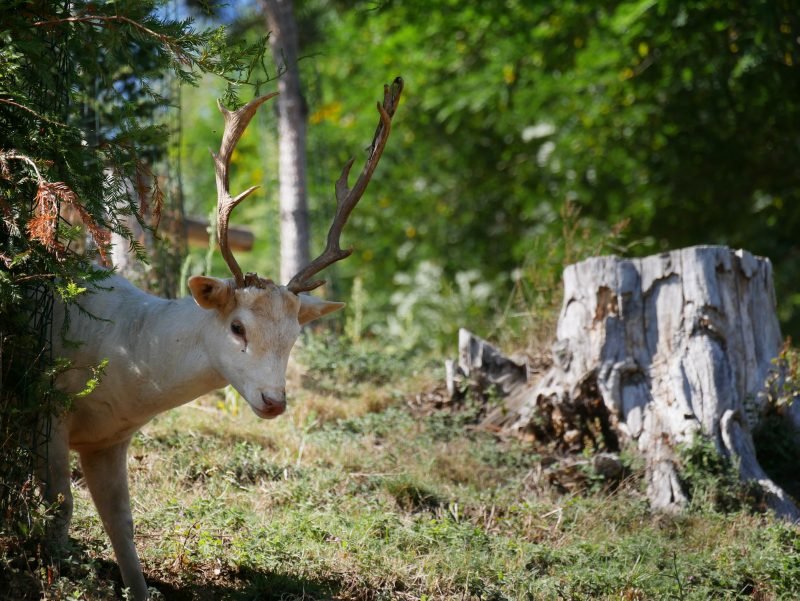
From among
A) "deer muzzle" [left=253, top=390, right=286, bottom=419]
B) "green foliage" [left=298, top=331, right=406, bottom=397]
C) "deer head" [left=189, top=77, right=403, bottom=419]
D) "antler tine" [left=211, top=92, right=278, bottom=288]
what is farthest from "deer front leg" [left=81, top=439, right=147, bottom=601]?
"green foliage" [left=298, top=331, right=406, bottom=397]

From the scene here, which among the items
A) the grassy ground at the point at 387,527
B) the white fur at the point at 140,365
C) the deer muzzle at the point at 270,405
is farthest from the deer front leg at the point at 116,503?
the deer muzzle at the point at 270,405

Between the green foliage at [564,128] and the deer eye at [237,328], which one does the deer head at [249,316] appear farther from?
the green foliage at [564,128]

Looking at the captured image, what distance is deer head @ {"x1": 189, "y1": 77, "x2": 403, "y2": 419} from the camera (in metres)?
4.39

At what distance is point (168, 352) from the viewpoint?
4637mm

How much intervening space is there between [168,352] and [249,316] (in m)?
0.45

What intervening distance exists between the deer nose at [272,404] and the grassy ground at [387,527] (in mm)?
990

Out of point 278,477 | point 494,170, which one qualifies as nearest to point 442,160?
point 494,170

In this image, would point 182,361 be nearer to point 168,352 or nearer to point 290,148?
point 168,352

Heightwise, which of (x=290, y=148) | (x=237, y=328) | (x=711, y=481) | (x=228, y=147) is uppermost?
(x=290, y=148)

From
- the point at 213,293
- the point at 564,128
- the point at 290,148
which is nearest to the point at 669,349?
the point at 213,293

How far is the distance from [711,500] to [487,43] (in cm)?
900

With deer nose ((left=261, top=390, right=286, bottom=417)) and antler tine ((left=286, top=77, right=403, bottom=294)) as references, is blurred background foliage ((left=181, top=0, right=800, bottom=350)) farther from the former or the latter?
deer nose ((left=261, top=390, right=286, bottom=417))

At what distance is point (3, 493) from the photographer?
4.24 m

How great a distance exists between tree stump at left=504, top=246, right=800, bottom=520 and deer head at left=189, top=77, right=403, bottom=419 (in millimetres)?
2919
